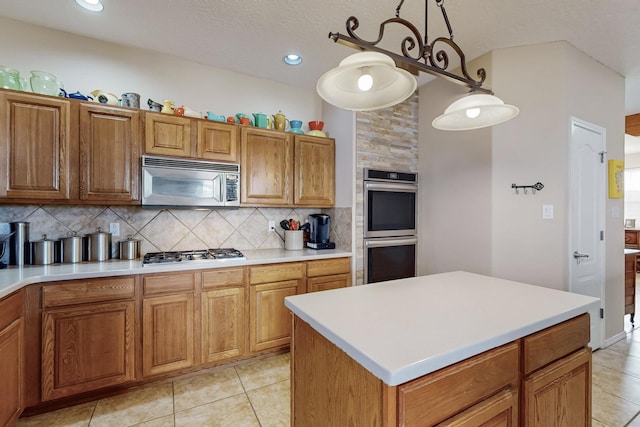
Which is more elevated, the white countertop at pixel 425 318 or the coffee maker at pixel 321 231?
the coffee maker at pixel 321 231

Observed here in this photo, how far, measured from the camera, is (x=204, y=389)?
2.23 m

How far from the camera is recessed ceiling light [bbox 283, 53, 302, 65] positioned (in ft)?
8.91

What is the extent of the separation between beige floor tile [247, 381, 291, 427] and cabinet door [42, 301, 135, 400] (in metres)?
0.92

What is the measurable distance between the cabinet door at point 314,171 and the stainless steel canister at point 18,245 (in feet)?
6.96

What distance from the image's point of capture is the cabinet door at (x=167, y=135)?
7.83ft

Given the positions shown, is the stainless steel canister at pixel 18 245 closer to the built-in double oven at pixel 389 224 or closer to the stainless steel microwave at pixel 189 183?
the stainless steel microwave at pixel 189 183

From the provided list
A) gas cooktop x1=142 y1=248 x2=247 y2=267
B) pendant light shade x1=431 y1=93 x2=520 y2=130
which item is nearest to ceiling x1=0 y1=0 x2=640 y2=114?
pendant light shade x1=431 y1=93 x2=520 y2=130

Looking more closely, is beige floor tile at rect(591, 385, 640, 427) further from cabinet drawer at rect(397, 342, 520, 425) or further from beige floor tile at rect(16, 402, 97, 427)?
beige floor tile at rect(16, 402, 97, 427)

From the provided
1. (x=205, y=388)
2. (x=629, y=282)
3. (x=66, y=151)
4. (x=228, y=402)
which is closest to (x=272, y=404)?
(x=228, y=402)

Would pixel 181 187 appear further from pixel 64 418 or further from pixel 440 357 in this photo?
pixel 440 357

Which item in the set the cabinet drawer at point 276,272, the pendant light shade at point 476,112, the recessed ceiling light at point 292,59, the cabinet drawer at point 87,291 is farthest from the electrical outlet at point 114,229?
the pendant light shade at point 476,112

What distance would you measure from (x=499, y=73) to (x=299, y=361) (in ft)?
9.35

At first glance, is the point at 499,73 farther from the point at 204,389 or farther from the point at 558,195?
the point at 204,389

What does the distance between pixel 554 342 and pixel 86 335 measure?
8.80 ft
